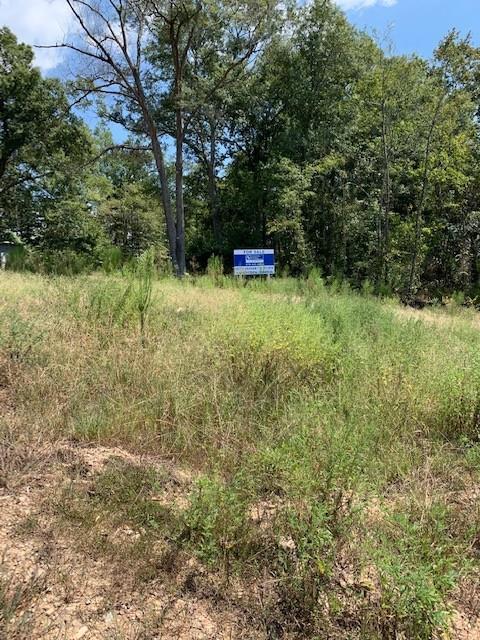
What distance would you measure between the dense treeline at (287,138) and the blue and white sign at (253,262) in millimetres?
4217

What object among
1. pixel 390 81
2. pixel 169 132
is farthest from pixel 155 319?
pixel 169 132

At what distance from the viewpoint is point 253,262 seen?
12.1m

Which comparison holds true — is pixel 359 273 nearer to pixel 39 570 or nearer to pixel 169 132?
pixel 169 132

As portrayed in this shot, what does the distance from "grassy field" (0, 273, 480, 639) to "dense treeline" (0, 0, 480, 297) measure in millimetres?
11652

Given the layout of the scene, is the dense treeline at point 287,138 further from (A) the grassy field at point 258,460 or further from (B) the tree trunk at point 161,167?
(A) the grassy field at point 258,460

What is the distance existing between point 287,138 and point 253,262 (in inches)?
385

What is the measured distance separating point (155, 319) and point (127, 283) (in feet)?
2.85

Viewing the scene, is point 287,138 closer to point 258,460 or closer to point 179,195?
point 179,195

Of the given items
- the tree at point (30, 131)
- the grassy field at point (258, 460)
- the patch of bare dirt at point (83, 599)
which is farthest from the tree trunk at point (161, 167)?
the patch of bare dirt at point (83, 599)

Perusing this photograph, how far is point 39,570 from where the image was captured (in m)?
2.05

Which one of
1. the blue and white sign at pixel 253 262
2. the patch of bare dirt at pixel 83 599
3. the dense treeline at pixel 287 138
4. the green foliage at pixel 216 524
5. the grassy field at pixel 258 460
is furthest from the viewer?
the dense treeline at pixel 287 138

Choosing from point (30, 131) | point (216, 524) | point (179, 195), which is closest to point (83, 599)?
→ point (216, 524)

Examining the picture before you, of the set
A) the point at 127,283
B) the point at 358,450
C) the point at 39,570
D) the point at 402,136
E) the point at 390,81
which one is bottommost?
the point at 39,570

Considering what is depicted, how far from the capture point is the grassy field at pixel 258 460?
2059 millimetres
